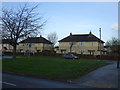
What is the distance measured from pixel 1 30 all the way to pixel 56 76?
15.3m

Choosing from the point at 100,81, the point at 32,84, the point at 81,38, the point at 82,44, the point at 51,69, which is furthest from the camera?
the point at 81,38

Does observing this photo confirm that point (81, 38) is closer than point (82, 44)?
No

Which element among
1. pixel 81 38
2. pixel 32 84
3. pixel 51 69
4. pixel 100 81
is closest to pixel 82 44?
pixel 81 38

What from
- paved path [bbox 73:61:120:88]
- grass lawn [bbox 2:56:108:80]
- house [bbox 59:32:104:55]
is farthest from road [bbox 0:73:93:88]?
house [bbox 59:32:104:55]

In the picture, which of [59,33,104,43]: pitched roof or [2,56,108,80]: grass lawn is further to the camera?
[59,33,104,43]: pitched roof

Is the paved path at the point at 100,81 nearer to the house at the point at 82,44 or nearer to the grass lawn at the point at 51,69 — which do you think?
the grass lawn at the point at 51,69

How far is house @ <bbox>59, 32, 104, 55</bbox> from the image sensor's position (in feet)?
175

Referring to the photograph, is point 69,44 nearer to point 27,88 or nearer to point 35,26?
point 35,26

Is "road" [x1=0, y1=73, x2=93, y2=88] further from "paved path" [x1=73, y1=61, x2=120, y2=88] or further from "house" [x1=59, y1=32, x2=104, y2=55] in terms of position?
"house" [x1=59, y1=32, x2=104, y2=55]

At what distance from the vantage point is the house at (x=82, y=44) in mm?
53359

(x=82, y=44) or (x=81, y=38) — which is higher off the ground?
(x=81, y=38)

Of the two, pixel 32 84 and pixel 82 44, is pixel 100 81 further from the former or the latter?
pixel 82 44

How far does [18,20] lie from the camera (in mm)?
24672

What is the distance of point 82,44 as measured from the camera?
2184 inches
